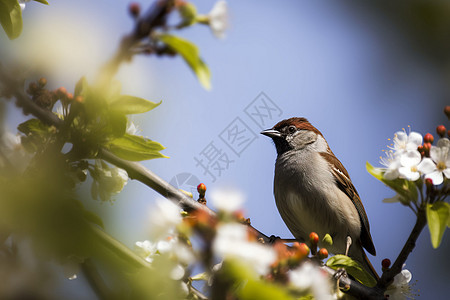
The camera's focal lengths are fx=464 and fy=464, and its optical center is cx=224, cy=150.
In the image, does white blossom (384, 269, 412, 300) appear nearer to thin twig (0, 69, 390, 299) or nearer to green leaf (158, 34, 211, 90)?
thin twig (0, 69, 390, 299)

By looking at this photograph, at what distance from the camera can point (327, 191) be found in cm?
471

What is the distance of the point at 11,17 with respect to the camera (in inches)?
71.4

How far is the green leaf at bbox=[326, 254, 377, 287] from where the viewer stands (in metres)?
2.36

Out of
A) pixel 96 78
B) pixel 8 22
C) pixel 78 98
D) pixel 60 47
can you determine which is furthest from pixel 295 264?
pixel 8 22

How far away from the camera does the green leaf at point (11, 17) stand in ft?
5.86

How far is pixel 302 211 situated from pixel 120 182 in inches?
113

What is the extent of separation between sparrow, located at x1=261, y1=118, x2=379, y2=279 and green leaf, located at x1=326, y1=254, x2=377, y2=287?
2.05 meters

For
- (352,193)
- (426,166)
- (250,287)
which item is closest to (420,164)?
(426,166)

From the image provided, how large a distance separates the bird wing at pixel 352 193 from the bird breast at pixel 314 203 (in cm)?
8

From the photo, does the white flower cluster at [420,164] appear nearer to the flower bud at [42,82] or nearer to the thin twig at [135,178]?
the thin twig at [135,178]

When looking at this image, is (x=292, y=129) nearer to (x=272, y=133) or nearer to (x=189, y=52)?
(x=272, y=133)

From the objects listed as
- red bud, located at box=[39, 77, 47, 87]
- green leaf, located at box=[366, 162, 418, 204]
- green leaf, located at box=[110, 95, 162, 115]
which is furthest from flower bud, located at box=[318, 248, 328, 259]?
red bud, located at box=[39, 77, 47, 87]

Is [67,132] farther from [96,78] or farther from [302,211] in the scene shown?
[302,211]

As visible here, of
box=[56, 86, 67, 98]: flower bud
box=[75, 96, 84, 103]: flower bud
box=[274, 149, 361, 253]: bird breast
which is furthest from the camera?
box=[274, 149, 361, 253]: bird breast
